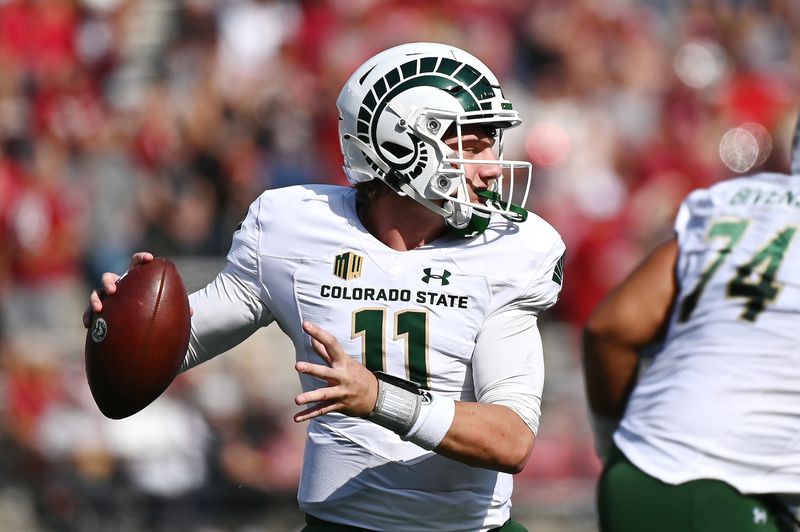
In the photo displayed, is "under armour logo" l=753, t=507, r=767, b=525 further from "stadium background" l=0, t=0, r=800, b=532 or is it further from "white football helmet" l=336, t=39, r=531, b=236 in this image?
"stadium background" l=0, t=0, r=800, b=532

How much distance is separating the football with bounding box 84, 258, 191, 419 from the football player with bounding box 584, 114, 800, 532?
3.53ft

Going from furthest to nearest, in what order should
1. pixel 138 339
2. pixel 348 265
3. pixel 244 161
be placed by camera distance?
pixel 244 161
pixel 348 265
pixel 138 339

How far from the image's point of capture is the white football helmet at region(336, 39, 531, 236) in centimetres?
324

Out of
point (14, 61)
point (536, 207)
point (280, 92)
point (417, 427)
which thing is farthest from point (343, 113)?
point (14, 61)

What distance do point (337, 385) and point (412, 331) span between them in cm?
40

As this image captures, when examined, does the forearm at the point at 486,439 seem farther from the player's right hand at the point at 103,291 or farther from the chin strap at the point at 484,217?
the player's right hand at the point at 103,291

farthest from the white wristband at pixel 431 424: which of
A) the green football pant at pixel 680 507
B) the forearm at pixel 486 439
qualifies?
the green football pant at pixel 680 507

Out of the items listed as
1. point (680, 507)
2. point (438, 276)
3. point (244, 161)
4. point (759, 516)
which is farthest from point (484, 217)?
point (244, 161)

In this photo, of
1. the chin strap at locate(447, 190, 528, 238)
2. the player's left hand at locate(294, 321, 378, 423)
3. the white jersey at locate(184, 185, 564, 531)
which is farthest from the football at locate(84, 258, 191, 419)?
the chin strap at locate(447, 190, 528, 238)

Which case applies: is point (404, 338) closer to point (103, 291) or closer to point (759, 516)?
point (103, 291)

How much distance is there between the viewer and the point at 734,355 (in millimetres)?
3029

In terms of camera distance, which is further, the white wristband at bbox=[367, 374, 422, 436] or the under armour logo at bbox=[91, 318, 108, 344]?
the under armour logo at bbox=[91, 318, 108, 344]

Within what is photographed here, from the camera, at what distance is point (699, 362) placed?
307 centimetres

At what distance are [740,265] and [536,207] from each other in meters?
4.91
